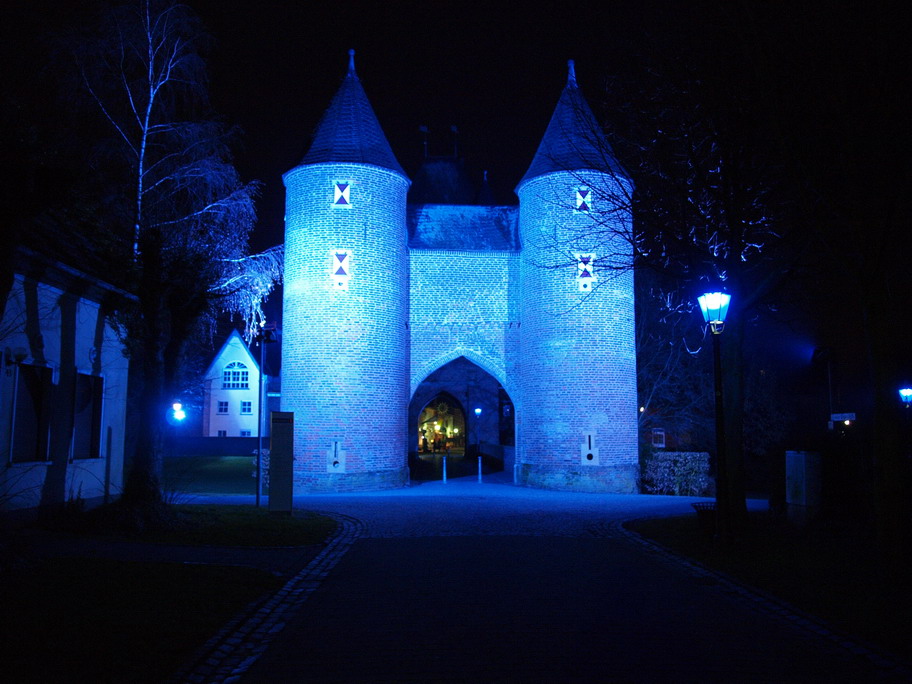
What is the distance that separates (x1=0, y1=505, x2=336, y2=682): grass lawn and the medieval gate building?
12.8 meters

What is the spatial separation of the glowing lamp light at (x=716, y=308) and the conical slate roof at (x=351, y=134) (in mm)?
15043

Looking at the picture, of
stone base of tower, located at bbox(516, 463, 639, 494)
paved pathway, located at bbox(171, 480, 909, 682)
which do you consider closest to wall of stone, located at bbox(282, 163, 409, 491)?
stone base of tower, located at bbox(516, 463, 639, 494)

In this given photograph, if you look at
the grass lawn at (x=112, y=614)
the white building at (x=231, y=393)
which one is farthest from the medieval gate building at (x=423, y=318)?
the white building at (x=231, y=393)

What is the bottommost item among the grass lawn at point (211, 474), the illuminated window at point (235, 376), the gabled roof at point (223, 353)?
the grass lawn at point (211, 474)

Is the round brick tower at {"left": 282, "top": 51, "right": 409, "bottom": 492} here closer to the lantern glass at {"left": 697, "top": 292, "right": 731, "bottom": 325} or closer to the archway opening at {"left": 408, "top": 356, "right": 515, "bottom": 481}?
the archway opening at {"left": 408, "top": 356, "right": 515, "bottom": 481}

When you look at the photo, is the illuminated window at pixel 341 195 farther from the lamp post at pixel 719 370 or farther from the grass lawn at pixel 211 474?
the lamp post at pixel 719 370

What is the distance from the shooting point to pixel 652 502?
18.6 meters

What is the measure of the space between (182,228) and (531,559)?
13647mm

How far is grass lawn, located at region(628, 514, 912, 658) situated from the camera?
643cm

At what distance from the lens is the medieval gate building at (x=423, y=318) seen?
2300 cm

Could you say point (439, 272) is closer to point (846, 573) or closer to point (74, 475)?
point (74, 475)

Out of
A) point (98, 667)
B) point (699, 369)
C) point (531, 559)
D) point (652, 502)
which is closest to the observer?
point (98, 667)

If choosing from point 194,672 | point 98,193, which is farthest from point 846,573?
point 98,193

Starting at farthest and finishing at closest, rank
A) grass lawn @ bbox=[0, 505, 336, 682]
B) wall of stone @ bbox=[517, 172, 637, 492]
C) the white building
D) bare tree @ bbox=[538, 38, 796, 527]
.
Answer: the white building
wall of stone @ bbox=[517, 172, 637, 492]
bare tree @ bbox=[538, 38, 796, 527]
grass lawn @ bbox=[0, 505, 336, 682]
